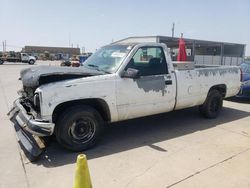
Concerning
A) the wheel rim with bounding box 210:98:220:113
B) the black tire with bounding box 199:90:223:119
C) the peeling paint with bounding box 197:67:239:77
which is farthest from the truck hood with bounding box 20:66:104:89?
the wheel rim with bounding box 210:98:220:113

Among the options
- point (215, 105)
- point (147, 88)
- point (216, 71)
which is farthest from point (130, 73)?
point (215, 105)

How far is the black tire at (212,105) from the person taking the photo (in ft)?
21.7

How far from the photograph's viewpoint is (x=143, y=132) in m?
5.70

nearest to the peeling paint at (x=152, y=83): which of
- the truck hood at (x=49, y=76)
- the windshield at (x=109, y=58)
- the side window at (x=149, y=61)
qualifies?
the side window at (x=149, y=61)

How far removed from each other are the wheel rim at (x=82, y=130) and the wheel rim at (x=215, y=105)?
139 inches

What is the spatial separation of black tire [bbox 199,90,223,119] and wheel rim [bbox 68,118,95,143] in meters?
3.26

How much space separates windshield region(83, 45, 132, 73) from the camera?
16.6 ft

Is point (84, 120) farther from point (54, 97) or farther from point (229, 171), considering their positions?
point (229, 171)

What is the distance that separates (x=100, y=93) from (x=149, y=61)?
4.74 ft

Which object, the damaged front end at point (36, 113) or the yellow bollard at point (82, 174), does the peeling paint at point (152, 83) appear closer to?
the damaged front end at point (36, 113)

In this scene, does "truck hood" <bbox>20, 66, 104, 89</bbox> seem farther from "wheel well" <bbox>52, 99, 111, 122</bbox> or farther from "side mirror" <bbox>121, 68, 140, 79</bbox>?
"side mirror" <bbox>121, 68, 140, 79</bbox>

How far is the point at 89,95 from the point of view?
445cm

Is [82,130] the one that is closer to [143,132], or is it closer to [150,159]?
[150,159]

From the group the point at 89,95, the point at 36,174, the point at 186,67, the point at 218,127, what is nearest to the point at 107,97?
the point at 89,95
